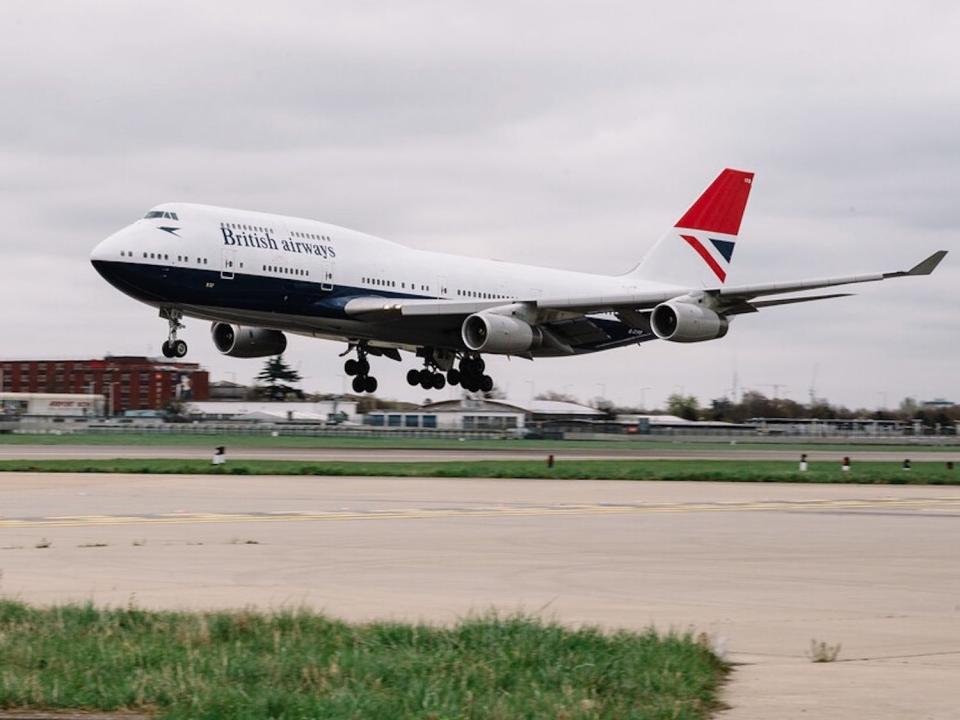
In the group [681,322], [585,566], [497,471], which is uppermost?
[681,322]

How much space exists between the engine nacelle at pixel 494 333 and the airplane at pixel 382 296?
→ 2.2 inches

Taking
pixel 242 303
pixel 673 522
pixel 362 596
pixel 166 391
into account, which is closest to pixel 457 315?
pixel 242 303

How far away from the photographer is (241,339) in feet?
207

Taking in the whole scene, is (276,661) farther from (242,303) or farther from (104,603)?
(242,303)

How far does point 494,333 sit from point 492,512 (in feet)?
102

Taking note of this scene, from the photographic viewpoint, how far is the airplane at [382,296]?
2103 inches

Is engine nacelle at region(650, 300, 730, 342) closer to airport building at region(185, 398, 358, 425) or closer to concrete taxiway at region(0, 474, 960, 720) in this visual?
concrete taxiway at region(0, 474, 960, 720)

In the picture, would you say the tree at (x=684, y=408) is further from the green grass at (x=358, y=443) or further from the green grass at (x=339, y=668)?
the green grass at (x=339, y=668)

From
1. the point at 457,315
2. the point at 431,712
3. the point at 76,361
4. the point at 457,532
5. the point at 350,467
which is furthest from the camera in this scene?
the point at 76,361

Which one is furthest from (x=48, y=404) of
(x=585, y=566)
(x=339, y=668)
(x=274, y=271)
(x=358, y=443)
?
(x=339, y=668)

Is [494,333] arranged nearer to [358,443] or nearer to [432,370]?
[432,370]

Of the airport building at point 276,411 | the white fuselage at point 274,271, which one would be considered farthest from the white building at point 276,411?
the white fuselage at point 274,271

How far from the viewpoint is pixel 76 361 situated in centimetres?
19538

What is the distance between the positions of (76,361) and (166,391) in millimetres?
12529
